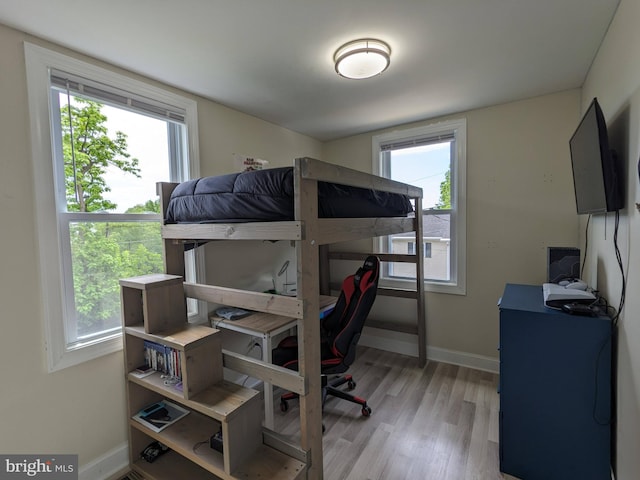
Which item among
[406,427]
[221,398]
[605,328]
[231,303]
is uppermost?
[231,303]

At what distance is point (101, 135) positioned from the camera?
1.76m

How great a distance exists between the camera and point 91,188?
1.72m

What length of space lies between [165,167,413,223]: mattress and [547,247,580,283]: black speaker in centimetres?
130

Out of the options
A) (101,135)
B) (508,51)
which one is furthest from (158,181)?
(508,51)

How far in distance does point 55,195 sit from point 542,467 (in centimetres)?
295

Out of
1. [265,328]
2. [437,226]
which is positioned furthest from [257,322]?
[437,226]

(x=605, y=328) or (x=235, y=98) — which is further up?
(x=235, y=98)

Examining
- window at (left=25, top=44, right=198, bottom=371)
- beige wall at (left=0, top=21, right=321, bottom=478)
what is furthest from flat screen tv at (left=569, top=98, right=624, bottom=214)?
beige wall at (left=0, top=21, right=321, bottom=478)

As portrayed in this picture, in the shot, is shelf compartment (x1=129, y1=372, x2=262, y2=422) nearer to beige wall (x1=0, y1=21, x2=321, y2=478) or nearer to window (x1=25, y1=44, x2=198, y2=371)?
beige wall (x1=0, y1=21, x2=321, y2=478)

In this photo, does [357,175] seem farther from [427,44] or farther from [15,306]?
[15,306]

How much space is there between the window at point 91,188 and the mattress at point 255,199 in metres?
0.31

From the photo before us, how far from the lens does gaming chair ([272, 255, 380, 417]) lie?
2027 millimetres

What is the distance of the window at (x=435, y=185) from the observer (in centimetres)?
283

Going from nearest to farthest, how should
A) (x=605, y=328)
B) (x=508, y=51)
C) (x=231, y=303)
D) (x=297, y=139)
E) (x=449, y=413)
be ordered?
1. (x=605, y=328)
2. (x=231, y=303)
3. (x=508, y=51)
4. (x=449, y=413)
5. (x=297, y=139)
